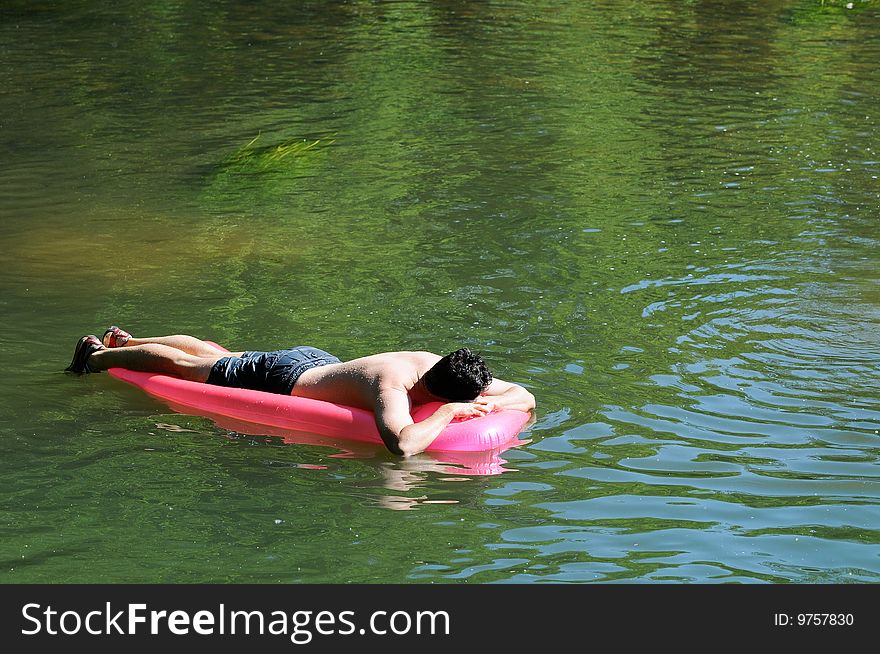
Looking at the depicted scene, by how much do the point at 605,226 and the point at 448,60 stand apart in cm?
836

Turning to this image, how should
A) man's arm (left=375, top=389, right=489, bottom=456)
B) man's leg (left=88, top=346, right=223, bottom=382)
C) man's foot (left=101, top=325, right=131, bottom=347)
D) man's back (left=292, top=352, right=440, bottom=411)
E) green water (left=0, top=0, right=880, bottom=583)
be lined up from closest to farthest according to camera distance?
green water (left=0, top=0, right=880, bottom=583)
man's arm (left=375, top=389, right=489, bottom=456)
man's back (left=292, top=352, right=440, bottom=411)
man's leg (left=88, top=346, right=223, bottom=382)
man's foot (left=101, top=325, right=131, bottom=347)

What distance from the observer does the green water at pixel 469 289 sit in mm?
5797

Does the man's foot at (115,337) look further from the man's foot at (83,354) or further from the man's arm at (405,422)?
the man's arm at (405,422)

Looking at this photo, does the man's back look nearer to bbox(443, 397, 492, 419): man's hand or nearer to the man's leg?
bbox(443, 397, 492, 419): man's hand

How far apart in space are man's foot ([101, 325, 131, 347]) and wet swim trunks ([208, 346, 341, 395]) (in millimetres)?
853

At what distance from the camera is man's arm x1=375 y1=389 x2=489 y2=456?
255 inches

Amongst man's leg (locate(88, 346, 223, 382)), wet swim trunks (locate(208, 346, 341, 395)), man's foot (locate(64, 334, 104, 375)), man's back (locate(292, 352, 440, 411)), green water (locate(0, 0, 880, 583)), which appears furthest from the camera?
man's foot (locate(64, 334, 104, 375))

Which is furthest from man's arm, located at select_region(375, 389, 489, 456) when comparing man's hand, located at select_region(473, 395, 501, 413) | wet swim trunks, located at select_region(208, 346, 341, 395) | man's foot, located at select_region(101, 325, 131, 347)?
man's foot, located at select_region(101, 325, 131, 347)

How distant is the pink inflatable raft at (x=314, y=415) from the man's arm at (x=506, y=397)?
0.15 feet

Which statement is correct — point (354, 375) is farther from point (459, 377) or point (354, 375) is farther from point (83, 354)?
point (83, 354)

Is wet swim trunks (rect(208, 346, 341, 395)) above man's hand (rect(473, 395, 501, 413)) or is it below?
above

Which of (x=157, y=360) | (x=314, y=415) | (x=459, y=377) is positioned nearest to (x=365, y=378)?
(x=314, y=415)

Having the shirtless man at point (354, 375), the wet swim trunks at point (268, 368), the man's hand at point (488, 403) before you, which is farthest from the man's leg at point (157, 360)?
the man's hand at point (488, 403)

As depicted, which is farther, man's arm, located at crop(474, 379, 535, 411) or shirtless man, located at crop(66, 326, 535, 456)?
man's arm, located at crop(474, 379, 535, 411)
